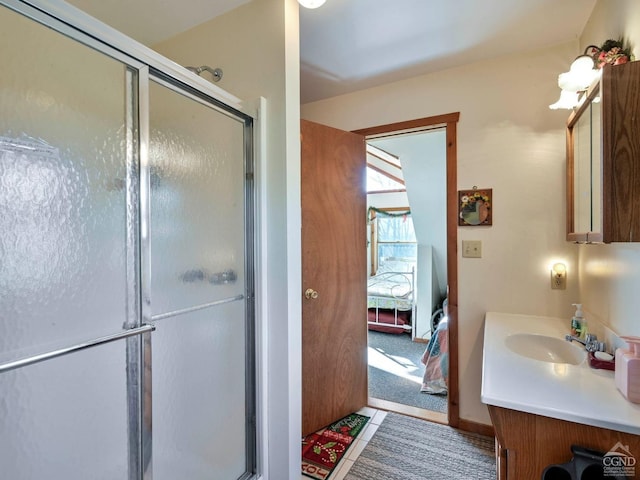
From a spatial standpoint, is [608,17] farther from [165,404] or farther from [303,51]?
[165,404]

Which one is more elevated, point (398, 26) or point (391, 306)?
point (398, 26)

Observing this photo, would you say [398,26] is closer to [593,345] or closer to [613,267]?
[613,267]

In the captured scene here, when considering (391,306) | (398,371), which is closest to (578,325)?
(398,371)

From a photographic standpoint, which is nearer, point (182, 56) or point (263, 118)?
point (263, 118)

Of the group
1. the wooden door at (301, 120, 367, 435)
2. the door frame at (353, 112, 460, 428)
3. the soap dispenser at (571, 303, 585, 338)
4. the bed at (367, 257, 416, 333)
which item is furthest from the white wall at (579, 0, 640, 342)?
the bed at (367, 257, 416, 333)

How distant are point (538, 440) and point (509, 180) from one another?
4.87ft

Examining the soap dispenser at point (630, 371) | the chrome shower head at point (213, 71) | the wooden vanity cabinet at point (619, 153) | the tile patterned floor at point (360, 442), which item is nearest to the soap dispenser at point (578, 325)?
the soap dispenser at point (630, 371)

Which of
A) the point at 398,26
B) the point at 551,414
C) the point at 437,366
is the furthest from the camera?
the point at 437,366

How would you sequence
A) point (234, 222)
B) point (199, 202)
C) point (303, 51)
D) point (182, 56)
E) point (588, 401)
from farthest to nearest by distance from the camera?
point (303, 51)
point (182, 56)
point (234, 222)
point (199, 202)
point (588, 401)

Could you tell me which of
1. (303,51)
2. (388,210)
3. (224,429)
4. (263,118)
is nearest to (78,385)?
(224,429)

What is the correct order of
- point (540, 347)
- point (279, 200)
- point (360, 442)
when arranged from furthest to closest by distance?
point (360, 442), point (540, 347), point (279, 200)

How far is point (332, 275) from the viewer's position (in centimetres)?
207

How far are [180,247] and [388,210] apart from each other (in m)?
4.56

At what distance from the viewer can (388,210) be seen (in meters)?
5.36
